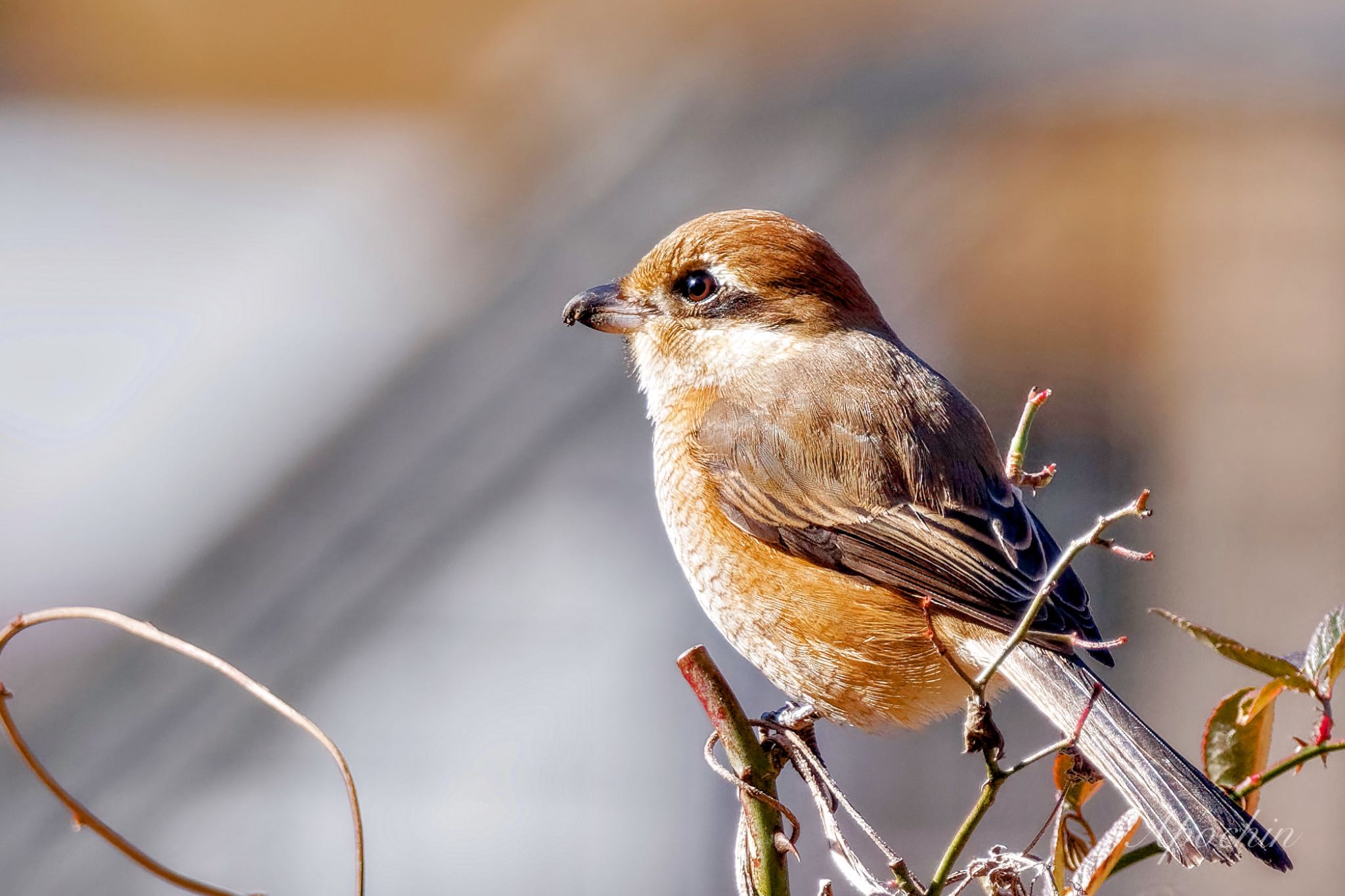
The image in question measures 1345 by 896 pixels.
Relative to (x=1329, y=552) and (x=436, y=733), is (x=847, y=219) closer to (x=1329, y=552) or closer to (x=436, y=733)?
(x=1329, y=552)

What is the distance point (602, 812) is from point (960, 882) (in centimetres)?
358

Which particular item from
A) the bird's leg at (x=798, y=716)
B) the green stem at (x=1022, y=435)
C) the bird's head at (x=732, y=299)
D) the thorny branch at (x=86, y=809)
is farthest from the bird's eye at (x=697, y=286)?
the thorny branch at (x=86, y=809)

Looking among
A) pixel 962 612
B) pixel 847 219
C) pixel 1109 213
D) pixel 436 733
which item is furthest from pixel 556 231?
pixel 962 612

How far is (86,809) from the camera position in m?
1.00

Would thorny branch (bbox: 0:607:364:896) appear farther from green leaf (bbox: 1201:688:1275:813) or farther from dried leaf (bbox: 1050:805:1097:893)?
green leaf (bbox: 1201:688:1275:813)

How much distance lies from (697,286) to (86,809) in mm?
1213

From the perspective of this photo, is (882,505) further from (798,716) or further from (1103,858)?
(1103,858)

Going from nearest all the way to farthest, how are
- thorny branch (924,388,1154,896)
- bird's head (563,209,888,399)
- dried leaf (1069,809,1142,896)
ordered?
thorny branch (924,388,1154,896) → dried leaf (1069,809,1142,896) → bird's head (563,209,888,399)

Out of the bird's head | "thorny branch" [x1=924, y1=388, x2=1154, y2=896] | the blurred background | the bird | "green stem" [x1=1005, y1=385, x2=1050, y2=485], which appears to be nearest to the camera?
"thorny branch" [x1=924, y1=388, x2=1154, y2=896]

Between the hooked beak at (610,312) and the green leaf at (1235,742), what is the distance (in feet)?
3.80

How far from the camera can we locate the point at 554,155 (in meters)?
4.88

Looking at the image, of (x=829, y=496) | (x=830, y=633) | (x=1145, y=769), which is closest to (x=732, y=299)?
(x=829, y=496)

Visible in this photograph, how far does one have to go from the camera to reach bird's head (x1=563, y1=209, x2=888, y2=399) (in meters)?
1.92

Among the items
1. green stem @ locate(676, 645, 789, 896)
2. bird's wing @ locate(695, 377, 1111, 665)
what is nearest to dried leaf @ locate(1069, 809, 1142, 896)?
green stem @ locate(676, 645, 789, 896)
